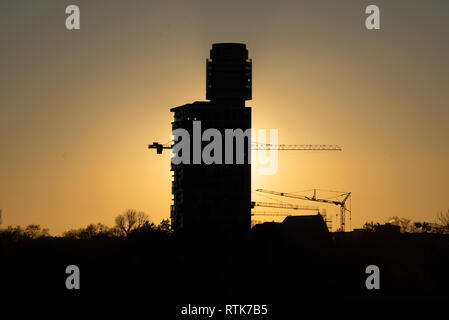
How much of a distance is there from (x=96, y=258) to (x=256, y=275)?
27.3 meters

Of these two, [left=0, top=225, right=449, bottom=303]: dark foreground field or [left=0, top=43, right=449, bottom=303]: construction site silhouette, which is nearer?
[left=0, top=225, right=449, bottom=303]: dark foreground field

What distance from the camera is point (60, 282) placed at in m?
170

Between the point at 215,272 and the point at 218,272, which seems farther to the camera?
the point at 215,272

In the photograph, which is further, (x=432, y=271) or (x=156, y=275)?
(x=432, y=271)

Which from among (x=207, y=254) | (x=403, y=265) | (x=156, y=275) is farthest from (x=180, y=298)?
(x=403, y=265)

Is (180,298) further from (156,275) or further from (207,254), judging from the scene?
(207,254)

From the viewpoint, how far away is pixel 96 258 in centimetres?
18475

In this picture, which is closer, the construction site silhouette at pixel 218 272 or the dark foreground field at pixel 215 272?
the dark foreground field at pixel 215 272
